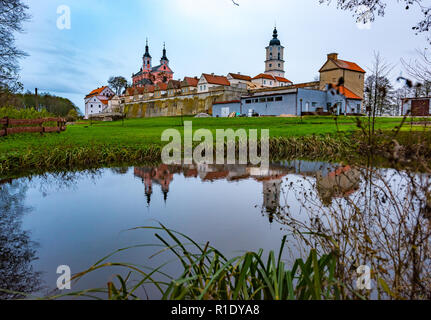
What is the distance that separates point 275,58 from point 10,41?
269ft

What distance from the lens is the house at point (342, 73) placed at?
41594mm

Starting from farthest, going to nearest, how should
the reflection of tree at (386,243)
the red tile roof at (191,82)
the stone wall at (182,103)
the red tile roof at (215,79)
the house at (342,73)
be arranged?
the red tile roof at (191,82) → the red tile roof at (215,79) → the stone wall at (182,103) → the house at (342,73) → the reflection of tree at (386,243)

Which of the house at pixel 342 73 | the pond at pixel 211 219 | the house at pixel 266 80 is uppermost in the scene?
the house at pixel 266 80

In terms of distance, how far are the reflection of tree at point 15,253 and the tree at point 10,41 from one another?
1315 centimetres

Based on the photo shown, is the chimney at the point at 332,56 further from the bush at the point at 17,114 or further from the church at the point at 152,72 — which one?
the church at the point at 152,72

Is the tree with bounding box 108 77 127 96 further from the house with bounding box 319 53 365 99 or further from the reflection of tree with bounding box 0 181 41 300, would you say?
the reflection of tree with bounding box 0 181 41 300

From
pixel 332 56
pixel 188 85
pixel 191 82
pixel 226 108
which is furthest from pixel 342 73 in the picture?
pixel 188 85

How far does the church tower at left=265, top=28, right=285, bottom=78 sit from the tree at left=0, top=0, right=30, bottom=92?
3158 inches

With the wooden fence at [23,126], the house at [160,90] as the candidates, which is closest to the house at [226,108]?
the house at [160,90]

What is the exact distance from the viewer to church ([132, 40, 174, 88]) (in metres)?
88.9

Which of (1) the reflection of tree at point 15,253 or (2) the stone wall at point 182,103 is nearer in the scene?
(1) the reflection of tree at point 15,253

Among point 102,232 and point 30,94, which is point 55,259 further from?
point 30,94

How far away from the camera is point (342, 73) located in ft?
137
